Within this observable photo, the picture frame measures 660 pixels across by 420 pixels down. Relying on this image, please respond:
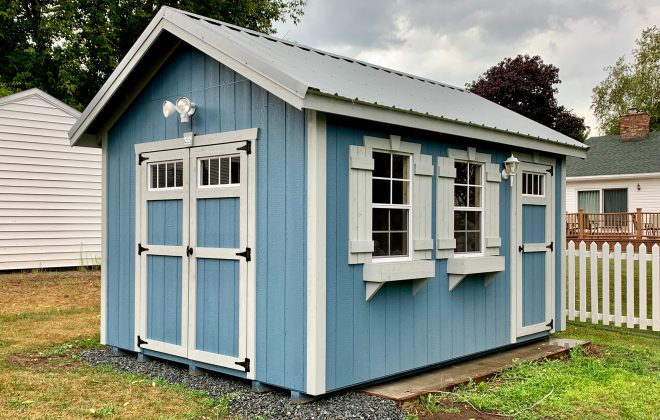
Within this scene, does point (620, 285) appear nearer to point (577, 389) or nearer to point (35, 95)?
point (577, 389)

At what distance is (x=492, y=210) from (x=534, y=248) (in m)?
1.12

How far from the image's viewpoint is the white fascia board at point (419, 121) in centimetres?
484

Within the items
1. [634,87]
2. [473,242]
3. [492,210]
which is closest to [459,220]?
[473,242]

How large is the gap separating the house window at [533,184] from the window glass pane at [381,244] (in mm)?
2683

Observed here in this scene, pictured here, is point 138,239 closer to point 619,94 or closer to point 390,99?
point 390,99

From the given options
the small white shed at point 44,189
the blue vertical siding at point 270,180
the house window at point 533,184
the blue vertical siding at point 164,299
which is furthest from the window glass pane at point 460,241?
the small white shed at point 44,189

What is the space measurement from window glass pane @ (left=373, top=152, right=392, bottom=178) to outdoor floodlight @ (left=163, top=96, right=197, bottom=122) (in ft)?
5.66

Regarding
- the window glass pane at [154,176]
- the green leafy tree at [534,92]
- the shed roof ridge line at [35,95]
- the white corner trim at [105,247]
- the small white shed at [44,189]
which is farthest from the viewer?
the green leafy tree at [534,92]

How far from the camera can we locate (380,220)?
561 cm

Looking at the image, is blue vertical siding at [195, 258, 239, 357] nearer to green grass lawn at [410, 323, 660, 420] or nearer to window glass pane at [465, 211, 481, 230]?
green grass lawn at [410, 323, 660, 420]

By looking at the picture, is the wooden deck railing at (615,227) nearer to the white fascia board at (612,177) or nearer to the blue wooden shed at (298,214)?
the white fascia board at (612,177)

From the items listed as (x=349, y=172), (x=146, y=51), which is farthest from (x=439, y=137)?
(x=146, y=51)

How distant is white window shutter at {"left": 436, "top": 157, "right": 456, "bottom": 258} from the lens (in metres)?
6.23

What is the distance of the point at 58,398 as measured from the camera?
526 cm
